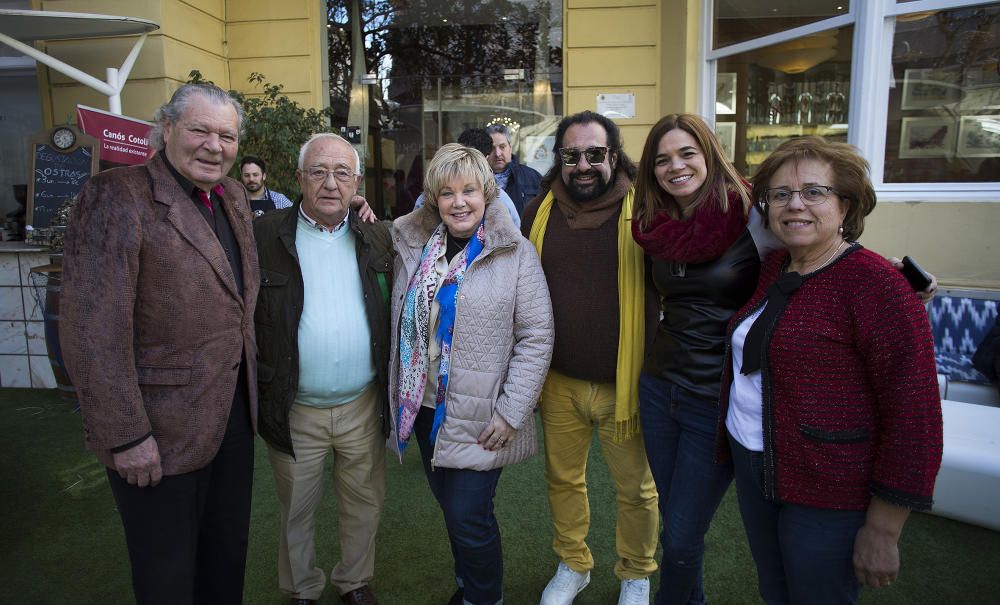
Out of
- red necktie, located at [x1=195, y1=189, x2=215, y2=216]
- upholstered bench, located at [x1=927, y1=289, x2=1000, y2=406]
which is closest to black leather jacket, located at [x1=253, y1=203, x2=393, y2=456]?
red necktie, located at [x1=195, y1=189, x2=215, y2=216]

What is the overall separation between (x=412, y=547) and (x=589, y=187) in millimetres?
1824

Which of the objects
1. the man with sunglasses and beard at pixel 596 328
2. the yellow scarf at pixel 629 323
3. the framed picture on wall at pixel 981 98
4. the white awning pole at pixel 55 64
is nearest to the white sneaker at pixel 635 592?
the man with sunglasses and beard at pixel 596 328

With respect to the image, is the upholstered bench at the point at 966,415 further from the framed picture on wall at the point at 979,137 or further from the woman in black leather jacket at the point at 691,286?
the woman in black leather jacket at the point at 691,286

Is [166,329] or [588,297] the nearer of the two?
[166,329]

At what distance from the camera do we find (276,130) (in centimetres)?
561

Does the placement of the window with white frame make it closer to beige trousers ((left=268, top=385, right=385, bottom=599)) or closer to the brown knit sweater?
the brown knit sweater

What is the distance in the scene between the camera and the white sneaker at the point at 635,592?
2.35 m

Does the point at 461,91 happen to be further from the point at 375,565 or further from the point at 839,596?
the point at 839,596

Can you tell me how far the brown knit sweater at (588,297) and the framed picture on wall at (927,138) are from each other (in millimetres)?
3297

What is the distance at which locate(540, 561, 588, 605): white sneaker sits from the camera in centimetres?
241

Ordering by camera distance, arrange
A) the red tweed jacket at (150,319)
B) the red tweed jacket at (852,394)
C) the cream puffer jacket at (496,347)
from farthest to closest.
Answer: the cream puffer jacket at (496,347) → the red tweed jacket at (150,319) → the red tweed jacket at (852,394)

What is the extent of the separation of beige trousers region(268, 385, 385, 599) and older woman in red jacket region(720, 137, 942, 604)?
4.41 ft

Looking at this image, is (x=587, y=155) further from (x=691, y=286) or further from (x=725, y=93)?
(x=725, y=93)

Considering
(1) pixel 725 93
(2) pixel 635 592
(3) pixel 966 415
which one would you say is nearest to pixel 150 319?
(2) pixel 635 592
